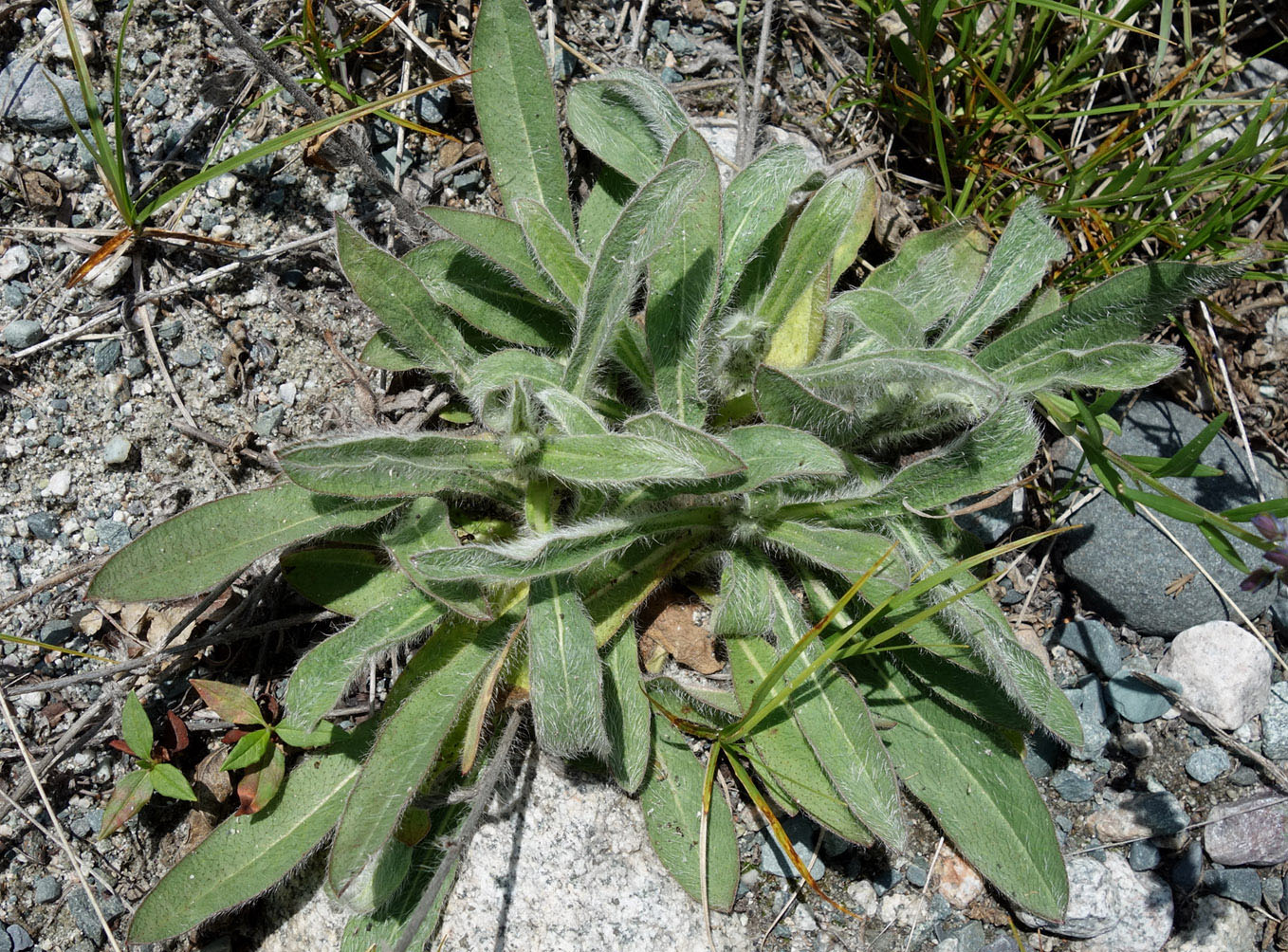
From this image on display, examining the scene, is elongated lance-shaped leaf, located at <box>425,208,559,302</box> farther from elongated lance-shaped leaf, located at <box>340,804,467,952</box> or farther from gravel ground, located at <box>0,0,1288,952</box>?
elongated lance-shaped leaf, located at <box>340,804,467,952</box>

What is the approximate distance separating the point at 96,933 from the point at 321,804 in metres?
0.73

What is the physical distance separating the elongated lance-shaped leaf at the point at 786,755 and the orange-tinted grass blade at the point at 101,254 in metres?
2.07

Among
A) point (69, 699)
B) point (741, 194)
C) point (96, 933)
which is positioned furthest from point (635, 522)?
point (96, 933)

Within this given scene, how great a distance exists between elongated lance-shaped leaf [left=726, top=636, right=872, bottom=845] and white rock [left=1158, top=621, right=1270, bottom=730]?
3.86 ft

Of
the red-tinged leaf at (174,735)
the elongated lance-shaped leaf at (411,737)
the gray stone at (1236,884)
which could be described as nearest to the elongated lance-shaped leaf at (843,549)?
the elongated lance-shaped leaf at (411,737)

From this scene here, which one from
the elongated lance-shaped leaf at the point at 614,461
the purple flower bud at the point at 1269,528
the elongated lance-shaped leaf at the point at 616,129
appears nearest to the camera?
the purple flower bud at the point at 1269,528

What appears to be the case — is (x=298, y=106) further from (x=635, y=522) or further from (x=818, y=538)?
(x=818, y=538)

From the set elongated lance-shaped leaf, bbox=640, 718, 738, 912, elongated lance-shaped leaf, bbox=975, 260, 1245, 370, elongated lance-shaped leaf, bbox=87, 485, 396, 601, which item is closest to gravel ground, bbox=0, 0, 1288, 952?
elongated lance-shaped leaf, bbox=640, 718, 738, 912

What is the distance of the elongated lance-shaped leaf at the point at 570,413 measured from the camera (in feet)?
7.50

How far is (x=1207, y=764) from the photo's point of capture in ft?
9.05

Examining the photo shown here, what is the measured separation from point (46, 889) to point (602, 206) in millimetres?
2462

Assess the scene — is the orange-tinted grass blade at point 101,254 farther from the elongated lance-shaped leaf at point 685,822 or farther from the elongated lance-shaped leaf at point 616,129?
the elongated lance-shaped leaf at point 685,822

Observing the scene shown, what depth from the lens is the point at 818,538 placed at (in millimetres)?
2471

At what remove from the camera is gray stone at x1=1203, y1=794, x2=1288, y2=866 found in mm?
2662
